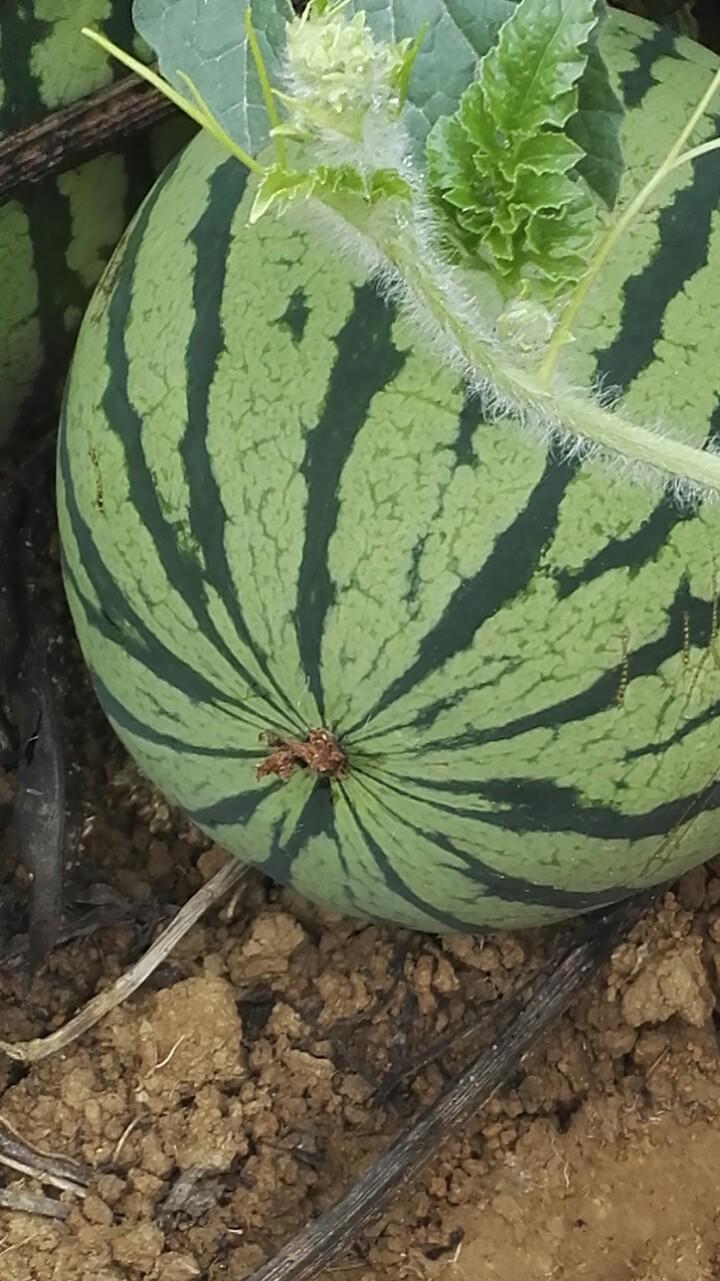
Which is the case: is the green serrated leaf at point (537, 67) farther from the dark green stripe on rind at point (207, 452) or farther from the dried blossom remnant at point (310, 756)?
the dried blossom remnant at point (310, 756)

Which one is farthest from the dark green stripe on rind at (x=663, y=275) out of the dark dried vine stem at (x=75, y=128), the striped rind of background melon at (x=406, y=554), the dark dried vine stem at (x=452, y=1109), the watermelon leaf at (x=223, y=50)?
the dark dried vine stem at (x=452, y=1109)

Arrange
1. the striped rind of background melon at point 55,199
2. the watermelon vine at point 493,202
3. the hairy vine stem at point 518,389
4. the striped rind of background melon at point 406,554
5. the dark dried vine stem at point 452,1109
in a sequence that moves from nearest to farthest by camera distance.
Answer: the watermelon vine at point 493,202 < the hairy vine stem at point 518,389 < the striped rind of background melon at point 406,554 < the striped rind of background melon at point 55,199 < the dark dried vine stem at point 452,1109

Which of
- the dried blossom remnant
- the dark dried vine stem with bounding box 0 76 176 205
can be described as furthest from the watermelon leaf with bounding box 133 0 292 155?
the dried blossom remnant

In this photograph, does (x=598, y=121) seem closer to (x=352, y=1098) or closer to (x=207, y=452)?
(x=207, y=452)

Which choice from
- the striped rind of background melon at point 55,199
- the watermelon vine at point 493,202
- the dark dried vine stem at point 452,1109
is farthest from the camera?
the dark dried vine stem at point 452,1109

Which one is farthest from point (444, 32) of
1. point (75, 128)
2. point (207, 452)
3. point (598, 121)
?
point (75, 128)

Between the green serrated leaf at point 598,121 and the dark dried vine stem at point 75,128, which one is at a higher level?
the dark dried vine stem at point 75,128

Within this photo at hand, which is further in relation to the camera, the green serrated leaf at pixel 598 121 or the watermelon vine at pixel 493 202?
the green serrated leaf at pixel 598 121

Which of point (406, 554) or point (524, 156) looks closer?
point (524, 156)
